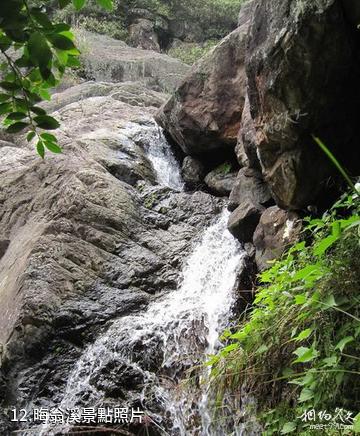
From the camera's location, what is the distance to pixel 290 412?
8.89 ft

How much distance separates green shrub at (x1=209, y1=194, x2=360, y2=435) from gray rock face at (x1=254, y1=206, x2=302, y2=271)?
1.98m

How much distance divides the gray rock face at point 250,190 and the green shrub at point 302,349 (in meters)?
3.13

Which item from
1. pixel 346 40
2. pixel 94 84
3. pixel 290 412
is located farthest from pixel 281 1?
pixel 94 84

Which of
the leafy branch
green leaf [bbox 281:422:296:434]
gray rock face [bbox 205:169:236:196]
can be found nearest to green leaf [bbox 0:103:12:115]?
the leafy branch

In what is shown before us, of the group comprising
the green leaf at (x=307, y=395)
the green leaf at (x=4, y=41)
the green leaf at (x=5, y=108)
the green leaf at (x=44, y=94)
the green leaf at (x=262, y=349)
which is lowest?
the green leaf at (x=307, y=395)

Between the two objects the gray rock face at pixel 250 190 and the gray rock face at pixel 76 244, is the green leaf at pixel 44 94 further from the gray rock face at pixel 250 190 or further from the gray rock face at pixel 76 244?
the gray rock face at pixel 250 190

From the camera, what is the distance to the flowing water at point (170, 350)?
4.38 meters

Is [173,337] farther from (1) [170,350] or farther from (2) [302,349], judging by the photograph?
(2) [302,349]

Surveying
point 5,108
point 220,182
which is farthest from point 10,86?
point 220,182

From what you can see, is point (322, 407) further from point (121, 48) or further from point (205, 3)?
point (205, 3)

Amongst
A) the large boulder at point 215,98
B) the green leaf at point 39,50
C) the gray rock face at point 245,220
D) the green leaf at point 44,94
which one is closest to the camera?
the green leaf at point 39,50

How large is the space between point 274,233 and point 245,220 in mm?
821

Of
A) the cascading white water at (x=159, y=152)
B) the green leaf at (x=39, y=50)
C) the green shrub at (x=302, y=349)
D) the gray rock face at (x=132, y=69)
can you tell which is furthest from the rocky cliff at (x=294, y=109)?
the gray rock face at (x=132, y=69)

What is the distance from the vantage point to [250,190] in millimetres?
6617
